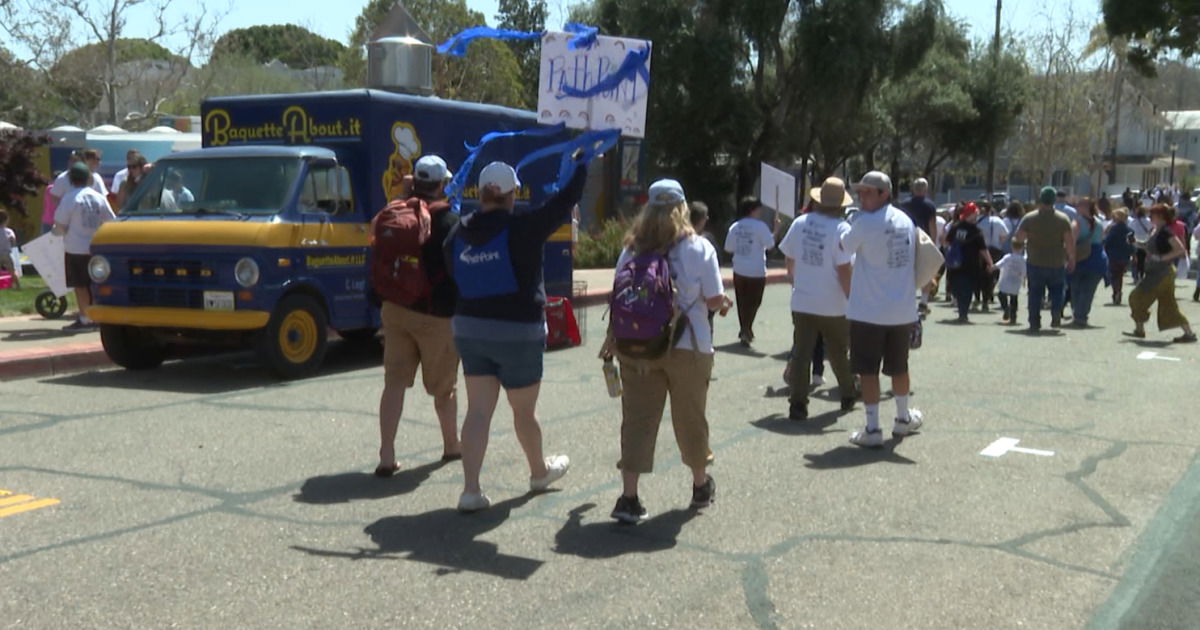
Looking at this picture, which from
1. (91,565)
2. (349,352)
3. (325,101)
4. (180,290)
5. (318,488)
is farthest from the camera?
(349,352)

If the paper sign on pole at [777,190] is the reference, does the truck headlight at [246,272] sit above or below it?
below

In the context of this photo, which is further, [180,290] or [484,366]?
[180,290]

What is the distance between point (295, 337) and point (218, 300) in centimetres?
83

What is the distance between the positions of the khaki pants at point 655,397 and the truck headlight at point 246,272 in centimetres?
514

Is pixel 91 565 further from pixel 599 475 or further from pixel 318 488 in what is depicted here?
pixel 599 475

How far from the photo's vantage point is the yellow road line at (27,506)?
6496 millimetres

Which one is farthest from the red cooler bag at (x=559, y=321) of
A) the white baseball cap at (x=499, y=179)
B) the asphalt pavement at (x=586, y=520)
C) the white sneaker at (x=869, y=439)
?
the white baseball cap at (x=499, y=179)

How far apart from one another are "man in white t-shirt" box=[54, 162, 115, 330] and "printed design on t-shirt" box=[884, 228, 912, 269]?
834 centimetres

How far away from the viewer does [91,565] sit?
5.60 metres

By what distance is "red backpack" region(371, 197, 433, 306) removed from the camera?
698 cm

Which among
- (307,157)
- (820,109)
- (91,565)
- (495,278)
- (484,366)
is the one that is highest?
(820,109)

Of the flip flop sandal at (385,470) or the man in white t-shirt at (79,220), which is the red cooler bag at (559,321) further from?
the flip flop sandal at (385,470)

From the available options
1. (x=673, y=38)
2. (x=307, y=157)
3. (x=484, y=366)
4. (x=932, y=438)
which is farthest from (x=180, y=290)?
(x=673, y=38)

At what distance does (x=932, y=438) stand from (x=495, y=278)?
3.91 metres
